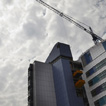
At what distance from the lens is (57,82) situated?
7700 centimetres

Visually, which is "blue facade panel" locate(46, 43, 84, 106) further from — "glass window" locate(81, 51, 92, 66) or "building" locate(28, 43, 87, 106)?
"glass window" locate(81, 51, 92, 66)

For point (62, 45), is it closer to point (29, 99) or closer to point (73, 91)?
point (73, 91)

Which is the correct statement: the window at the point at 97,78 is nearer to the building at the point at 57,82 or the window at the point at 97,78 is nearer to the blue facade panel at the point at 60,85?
the building at the point at 57,82

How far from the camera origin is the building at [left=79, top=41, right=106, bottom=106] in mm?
67144

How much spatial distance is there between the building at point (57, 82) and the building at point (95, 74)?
4.93 m

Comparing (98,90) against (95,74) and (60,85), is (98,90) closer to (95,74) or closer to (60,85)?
(95,74)

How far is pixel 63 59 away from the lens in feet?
274

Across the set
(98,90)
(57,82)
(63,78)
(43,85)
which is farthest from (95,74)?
(43,85)

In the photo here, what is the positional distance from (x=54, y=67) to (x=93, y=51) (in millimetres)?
25865

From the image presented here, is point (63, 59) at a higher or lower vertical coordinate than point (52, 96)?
higher

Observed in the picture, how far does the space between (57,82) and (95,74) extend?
855 inches

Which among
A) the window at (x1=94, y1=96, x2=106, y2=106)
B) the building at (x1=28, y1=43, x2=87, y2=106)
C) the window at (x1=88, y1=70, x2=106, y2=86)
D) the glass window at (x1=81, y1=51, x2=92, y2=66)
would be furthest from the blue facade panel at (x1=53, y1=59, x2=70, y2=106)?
the window at (x1=94, y1=96, x2=106, y2=106)

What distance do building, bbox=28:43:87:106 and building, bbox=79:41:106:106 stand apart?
4.93 m

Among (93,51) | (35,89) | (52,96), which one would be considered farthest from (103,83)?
(35,89)
